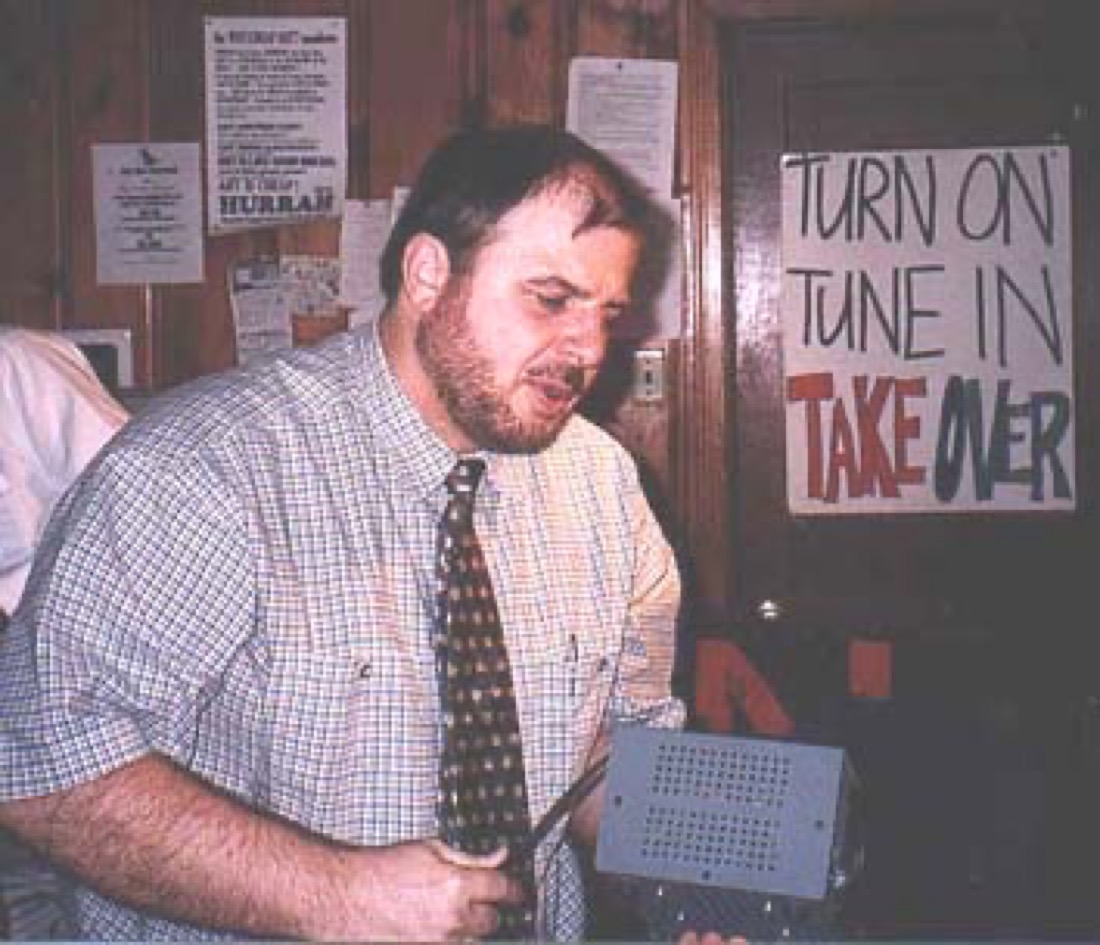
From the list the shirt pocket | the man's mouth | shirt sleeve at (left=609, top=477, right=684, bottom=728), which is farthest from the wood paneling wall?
the shirt pocket

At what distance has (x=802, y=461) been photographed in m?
3.53

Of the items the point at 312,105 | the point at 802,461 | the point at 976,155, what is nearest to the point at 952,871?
the point at 802,461

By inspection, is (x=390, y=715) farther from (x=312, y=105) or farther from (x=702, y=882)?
(x=312, y=105)

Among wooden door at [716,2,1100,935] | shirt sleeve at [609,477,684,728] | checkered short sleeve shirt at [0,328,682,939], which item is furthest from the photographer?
wooden door at [716,2,1100,935]

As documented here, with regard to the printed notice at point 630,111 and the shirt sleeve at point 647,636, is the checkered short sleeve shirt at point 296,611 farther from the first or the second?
the printed notice at point 630,111

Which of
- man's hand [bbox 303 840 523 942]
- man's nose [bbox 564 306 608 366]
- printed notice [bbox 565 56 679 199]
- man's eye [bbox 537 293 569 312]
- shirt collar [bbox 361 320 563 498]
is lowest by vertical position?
man's hand [bbox 303 840 523 942]

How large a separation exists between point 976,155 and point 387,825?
225cm

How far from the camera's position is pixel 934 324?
349cm

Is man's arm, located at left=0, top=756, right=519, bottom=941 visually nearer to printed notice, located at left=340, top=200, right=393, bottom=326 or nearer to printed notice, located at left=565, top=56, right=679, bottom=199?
printed notice, located at left=340, top=200, right=393, bottom=326

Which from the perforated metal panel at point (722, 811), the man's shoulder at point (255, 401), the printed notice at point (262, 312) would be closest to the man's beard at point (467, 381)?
the man's shoulder at point (255, 401)

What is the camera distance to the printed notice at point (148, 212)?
11.8 feet

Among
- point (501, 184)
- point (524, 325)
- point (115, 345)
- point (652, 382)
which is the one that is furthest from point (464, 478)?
point (115, 345)

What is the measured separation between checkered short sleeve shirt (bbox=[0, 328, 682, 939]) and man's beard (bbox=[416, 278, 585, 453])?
51 mm

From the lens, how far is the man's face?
192cm
